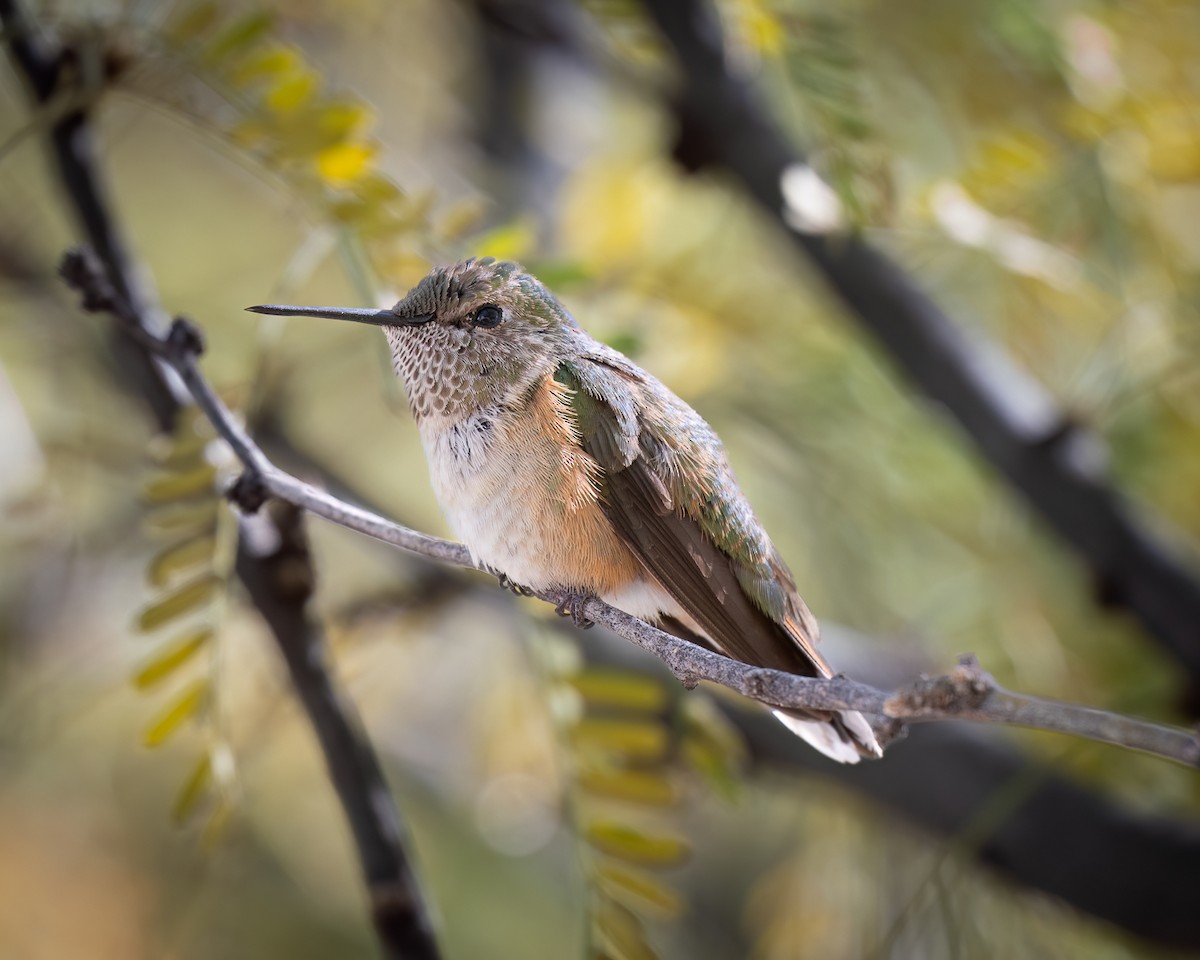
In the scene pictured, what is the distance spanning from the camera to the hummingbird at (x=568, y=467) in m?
1.45

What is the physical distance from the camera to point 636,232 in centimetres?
288

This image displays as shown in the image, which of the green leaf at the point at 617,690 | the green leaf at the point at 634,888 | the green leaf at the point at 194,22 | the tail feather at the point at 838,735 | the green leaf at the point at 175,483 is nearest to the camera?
the tail feather at the point at 838,735

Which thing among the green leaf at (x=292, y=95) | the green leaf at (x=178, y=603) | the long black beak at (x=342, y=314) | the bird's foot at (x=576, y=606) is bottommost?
the green leaf at (x=178, y=603)

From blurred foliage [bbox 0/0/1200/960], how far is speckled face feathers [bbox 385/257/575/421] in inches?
5.5

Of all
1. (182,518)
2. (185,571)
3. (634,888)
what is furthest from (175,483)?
(634,888)

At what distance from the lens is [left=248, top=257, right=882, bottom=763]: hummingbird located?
145cm

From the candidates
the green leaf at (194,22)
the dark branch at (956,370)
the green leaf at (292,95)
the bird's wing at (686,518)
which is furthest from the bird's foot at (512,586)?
the dark branch at (956,370)

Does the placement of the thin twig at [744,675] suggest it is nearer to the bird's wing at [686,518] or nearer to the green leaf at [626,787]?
the bird's wing at [686,518]

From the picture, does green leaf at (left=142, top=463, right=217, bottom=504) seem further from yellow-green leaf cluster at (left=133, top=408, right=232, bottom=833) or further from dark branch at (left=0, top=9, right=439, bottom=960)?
dark branch at (left=0, top=9, right=439, bottom=960)

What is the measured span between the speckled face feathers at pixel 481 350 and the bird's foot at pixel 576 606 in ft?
0.93

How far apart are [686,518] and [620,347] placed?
1.57ft

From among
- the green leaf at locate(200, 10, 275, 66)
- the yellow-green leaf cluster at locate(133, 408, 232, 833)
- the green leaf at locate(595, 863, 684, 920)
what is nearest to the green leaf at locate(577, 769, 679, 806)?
the green leaf at locate(595, 863, 684, 920)

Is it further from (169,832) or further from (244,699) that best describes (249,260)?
(169,832)

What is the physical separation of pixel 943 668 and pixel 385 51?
3204 millimetres
